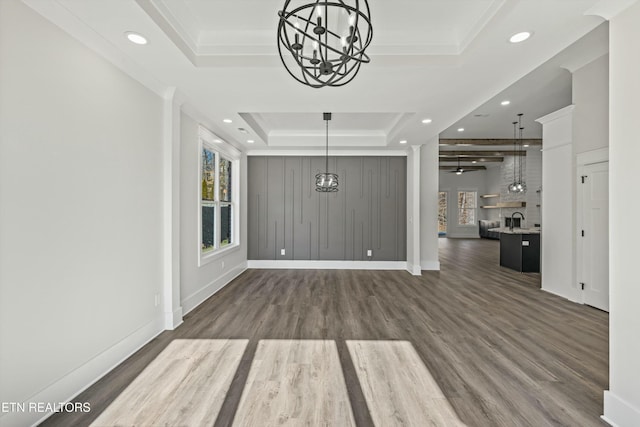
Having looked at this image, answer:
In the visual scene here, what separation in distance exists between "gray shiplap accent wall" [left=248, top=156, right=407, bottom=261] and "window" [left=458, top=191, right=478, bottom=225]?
29.9ft

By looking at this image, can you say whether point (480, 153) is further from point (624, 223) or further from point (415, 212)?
point (624, 223)

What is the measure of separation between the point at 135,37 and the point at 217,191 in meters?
2.95

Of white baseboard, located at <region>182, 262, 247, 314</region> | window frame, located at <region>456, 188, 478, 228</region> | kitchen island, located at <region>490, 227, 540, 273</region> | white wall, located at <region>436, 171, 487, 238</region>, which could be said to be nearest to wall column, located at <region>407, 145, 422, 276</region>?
kitchen island, located at <region>490, 227, 540, 273</region>

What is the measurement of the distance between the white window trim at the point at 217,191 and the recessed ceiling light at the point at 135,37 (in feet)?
6.07

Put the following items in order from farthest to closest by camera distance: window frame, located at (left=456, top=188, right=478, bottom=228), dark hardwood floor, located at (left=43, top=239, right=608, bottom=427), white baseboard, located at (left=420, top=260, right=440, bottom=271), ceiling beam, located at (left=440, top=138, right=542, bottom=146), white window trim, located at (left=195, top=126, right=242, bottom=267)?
window frame, located at (left=456, top=188, right=478, bottom=228)
ceiling beam, located at (left=440, top=138, right=542, bottom=146)
white baseboard, located at (left=420, top=260, right=440, bottom=271)
white window trim, located at (left=195, top=126, right=242, bottom=267)
dark hardwood floor, located at (left=43, top=239, right=608, bottom=427)

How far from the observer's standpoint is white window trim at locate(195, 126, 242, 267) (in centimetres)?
390

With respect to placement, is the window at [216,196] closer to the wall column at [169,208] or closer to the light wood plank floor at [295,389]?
the wall column at [169,208]

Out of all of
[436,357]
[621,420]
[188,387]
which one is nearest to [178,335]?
[188,387]

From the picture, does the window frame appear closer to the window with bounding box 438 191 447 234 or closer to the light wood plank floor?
the window with bounding box 438 191 447 234

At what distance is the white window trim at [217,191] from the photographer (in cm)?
390

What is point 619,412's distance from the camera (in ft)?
5.36

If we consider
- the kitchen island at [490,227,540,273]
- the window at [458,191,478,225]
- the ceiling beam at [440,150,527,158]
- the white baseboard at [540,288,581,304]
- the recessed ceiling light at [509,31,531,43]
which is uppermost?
the ceiling beam at [440,150,527,158]

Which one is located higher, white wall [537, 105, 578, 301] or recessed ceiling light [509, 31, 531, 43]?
recessed ceiling light [509, 31, 531, 43]

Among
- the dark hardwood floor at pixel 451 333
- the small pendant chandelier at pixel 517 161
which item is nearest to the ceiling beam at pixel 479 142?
the small pendant chandelier at pixel 517 161
